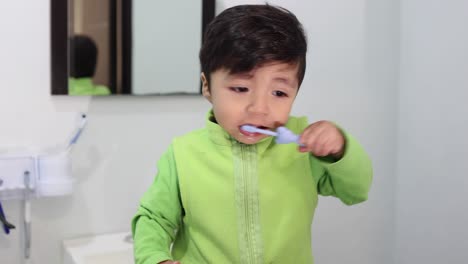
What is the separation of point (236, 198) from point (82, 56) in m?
0.52

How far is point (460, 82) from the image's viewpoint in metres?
1.42

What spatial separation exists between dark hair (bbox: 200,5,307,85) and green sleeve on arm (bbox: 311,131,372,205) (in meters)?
0.15

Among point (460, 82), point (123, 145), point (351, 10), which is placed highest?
point (351, 10)

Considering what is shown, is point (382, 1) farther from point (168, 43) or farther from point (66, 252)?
point (66, 252)

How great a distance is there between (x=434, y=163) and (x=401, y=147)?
0.15 meters

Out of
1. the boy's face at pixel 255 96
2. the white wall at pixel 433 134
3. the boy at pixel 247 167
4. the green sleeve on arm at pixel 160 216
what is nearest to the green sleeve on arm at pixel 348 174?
the boy at pixel 247 167

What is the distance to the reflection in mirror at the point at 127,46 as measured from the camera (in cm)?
115

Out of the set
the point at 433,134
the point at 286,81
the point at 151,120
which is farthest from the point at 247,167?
the point at 433,134

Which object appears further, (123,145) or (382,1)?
(382,1)

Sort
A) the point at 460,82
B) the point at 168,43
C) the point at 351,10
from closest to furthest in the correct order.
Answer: the point at 168,43
the point at 460,82
the point at 351,10

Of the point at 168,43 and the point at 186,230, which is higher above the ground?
the point at 168,43

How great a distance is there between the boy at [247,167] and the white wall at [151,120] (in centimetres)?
35

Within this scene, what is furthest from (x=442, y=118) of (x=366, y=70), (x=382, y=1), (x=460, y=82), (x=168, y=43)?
(x=168, y=43)

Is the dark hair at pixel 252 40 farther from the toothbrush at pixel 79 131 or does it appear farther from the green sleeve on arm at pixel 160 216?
the toothbrush at pixel 79 131
